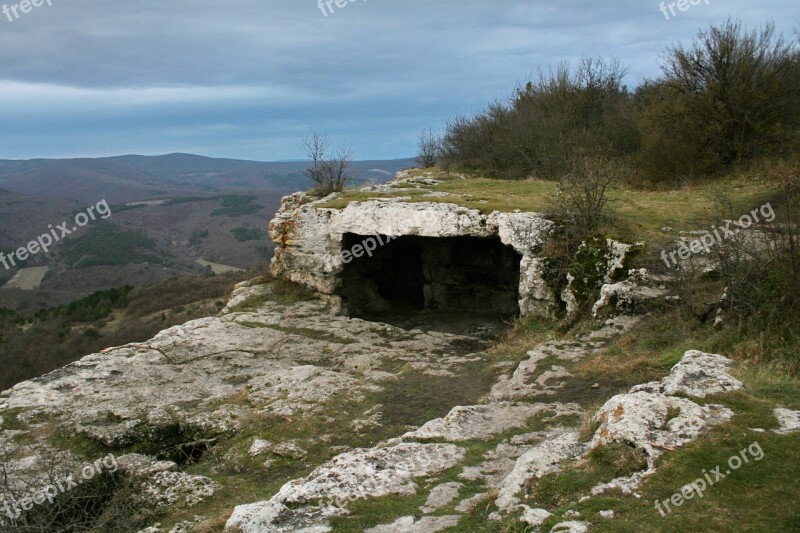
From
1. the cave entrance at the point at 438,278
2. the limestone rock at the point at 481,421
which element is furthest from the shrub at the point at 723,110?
the limestone rock at the point at 481,421

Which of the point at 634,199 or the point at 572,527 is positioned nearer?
the point at 572,527

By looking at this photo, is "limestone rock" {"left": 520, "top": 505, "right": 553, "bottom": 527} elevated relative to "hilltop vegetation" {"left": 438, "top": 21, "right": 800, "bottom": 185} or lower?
lower

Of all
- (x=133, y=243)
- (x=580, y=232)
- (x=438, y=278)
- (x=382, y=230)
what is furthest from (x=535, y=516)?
(x=133, y=243)

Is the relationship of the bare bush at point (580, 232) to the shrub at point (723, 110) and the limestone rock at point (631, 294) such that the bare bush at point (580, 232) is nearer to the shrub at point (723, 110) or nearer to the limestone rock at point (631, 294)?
the limestone rock at point (631, 294)

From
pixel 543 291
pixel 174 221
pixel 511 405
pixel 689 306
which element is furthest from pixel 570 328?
pixel 174 221

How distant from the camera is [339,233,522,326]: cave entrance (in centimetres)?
1557

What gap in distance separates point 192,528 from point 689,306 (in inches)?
260

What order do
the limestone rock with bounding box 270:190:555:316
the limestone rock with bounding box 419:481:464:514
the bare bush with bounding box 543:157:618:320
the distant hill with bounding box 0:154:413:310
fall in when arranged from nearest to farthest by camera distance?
the limestone rock with bounding box 419:481:464:514, the bare bush with bounding box 543:157:618:320, the limestone rock with bounding box 270:190:555:316, the distant hill with bounding box 0:154:413:310

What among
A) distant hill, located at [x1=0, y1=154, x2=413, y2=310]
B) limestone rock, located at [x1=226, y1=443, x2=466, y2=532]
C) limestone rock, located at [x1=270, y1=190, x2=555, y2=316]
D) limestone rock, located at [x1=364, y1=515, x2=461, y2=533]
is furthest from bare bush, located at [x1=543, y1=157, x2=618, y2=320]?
distant hill, located at [x1=0, y1=154, x2=413, y2=310]

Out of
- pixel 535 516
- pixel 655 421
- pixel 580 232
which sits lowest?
pixel 535 516

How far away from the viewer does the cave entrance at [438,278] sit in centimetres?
1557

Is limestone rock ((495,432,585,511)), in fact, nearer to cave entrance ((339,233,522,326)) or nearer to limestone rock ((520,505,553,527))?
limestone rock ((520,505,553,527))

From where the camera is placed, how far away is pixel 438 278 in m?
16.8

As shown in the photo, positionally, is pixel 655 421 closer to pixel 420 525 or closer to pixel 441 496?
pixel 441 496
